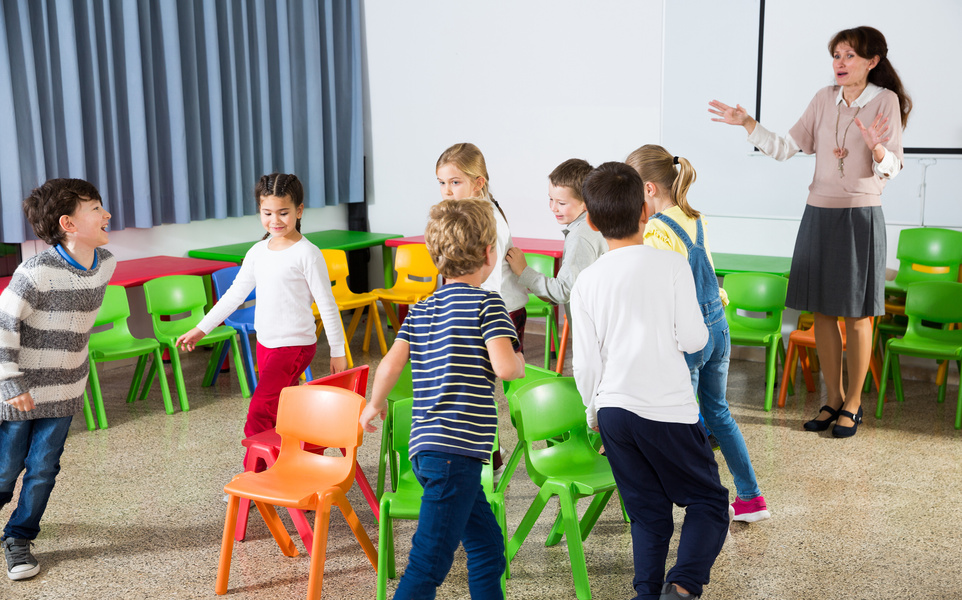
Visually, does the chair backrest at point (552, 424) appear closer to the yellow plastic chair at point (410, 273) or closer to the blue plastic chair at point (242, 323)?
the blue plastic chair at point (242, 323)

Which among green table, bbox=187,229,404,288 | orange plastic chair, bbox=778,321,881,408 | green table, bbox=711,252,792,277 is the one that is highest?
green table, bbox=187,229,404,288

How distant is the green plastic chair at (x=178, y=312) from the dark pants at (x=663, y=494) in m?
2.80

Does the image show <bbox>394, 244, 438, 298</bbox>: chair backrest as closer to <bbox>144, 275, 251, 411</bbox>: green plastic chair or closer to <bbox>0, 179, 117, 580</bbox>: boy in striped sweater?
<bbox>144, 275, 251, 411</bbox>: green plastic chair

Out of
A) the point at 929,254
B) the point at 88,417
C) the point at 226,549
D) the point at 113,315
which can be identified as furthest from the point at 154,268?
the point at 929,254

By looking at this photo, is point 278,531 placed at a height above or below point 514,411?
below

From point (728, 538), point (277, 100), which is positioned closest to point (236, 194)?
point (277, 100)

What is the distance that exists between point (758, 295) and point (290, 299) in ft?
8.30

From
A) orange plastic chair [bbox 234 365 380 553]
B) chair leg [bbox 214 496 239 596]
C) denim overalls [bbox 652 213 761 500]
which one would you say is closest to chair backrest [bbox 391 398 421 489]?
orange plastic chair [bbox 234 365 380 553]

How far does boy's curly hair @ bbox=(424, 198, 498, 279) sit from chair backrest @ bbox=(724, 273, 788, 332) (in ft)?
8.71

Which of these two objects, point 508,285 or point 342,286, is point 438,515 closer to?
point 508,285

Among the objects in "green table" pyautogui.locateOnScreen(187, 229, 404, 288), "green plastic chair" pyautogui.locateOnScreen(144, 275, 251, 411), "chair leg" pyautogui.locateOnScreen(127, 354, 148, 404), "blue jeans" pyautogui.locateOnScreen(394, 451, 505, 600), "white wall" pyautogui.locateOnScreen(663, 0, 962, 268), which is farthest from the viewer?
"green table" pyautogui.locateOnScreen(187, 229, 404, 288)

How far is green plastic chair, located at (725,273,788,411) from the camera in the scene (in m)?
4.31

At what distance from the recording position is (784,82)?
5.20m

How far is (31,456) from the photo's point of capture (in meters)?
2.65
